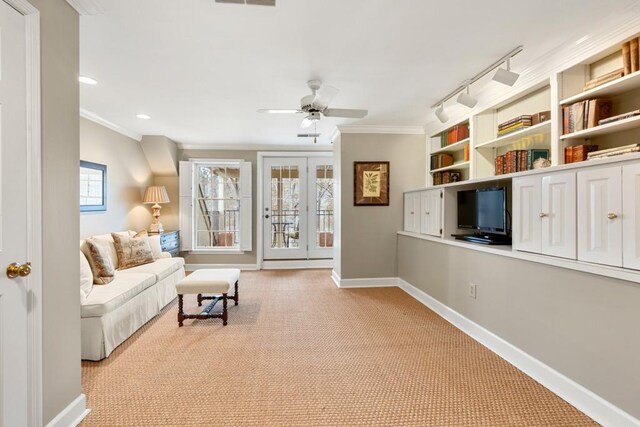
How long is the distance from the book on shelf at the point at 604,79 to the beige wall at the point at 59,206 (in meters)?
3.29

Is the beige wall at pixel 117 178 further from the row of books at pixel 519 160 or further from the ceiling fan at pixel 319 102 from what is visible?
the row of books at pixel 519 160

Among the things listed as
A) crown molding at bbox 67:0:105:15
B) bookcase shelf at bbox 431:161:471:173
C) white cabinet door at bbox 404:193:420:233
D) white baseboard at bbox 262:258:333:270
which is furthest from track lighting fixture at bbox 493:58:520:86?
white baseboard at bbox 262:258:333:270

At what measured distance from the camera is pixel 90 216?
3834 mm

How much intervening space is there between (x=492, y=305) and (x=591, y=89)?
1.75 metres

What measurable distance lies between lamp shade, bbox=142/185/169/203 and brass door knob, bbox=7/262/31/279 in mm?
3946

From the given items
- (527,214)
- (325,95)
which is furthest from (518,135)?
(325,95)

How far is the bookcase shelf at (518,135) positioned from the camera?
2625 millimetres

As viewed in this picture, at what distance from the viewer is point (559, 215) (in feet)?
6.60

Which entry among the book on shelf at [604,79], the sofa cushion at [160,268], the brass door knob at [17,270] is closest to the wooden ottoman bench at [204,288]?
the sofa cushion at [160,268]

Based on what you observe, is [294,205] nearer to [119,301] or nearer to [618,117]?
[119,301]

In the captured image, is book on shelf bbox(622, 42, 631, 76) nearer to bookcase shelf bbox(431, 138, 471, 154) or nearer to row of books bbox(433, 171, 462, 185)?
bookcase shelf bbox(431, 138, 471, 154)

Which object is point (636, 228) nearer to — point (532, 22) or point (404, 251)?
point (532, 22)

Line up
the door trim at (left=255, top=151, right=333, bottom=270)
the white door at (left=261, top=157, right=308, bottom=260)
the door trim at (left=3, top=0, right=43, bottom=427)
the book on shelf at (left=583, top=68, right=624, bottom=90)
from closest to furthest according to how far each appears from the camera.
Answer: the door trim at (left=3, top=0, right=43, bottom=427), the book on shelf at (left=583, top=68, right=624, bottom=90), the door trim at (left=255, top=151, right=333, bottom=270), the white door at (left=261, top=157, right=308, bottom=260)

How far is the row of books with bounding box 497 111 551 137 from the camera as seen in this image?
8.57 feet
